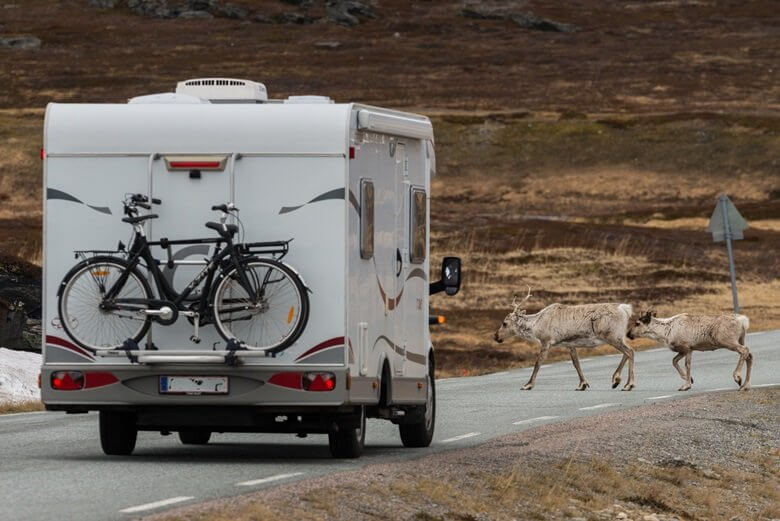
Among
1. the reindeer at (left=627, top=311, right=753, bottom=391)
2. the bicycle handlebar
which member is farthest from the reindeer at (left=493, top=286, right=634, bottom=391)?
the bicycle handlebar

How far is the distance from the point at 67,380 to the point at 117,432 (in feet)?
4.19

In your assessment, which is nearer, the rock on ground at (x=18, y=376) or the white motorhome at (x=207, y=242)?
the white motorhome at (x=207, y=242)

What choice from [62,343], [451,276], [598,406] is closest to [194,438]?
[451,276]

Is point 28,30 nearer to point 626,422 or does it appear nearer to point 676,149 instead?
point 676,149

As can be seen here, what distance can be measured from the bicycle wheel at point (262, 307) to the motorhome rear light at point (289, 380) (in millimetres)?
214

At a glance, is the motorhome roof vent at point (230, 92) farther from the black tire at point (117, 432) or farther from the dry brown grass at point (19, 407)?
the dry brown grass at point (19, 407)

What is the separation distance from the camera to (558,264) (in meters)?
57.6

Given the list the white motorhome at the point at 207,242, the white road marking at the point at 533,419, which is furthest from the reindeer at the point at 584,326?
the white motorhome at the point at 207,242

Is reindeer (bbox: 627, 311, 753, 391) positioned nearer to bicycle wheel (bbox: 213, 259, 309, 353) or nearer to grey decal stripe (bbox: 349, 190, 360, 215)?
grey decal stripe (bbox: 349, 190, 360, 215)

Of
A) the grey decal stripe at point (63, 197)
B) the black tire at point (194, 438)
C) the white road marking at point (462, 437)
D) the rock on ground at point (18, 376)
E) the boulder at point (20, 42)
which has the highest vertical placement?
the boulder at point (20, 42)

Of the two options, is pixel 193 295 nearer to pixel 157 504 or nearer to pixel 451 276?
pixel 157 504

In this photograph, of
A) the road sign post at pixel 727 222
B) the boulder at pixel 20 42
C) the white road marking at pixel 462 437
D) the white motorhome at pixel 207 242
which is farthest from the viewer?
the boulder at pixel 20 42

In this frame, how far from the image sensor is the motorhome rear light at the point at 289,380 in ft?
44.7

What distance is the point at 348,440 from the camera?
14.7 metres
